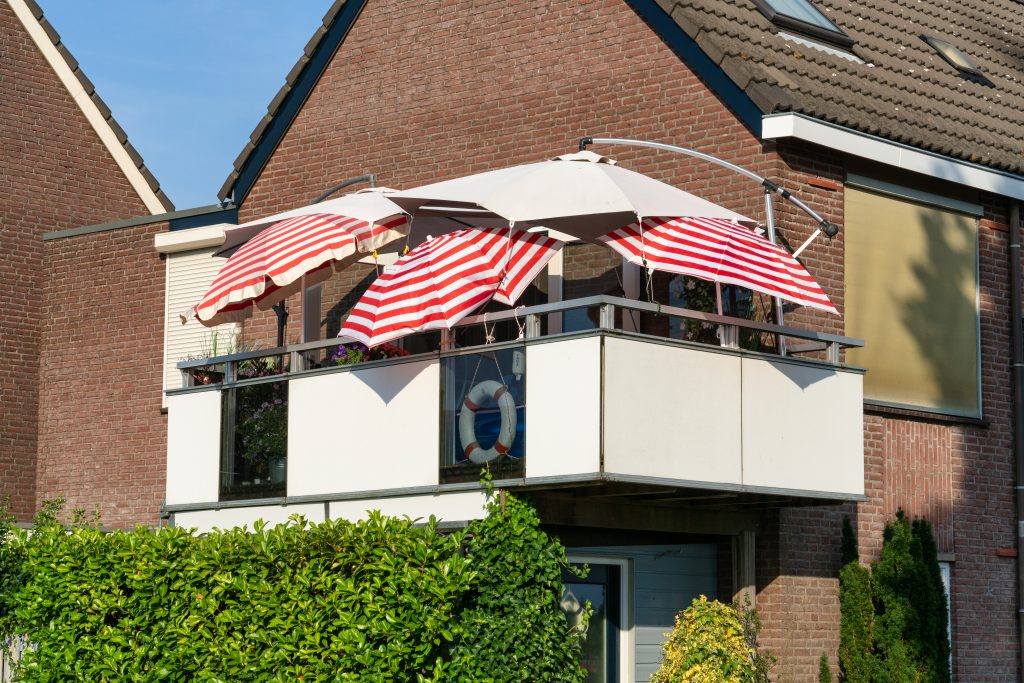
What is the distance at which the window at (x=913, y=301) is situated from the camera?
16.5 metres

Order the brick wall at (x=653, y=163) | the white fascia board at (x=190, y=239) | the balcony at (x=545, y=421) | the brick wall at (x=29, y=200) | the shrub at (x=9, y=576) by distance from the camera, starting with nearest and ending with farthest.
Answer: the balcony at (x=545, y=421) < the brick wall at (x=653, y=163) < the shrub at (x=9, y=576) < the white fascia board at (x=190, y=239) < the brick wall at (x=29, y=200)

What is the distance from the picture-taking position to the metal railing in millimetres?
13406

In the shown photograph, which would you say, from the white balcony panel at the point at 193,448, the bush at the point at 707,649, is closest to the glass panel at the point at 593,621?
the bush at the point at 707,649

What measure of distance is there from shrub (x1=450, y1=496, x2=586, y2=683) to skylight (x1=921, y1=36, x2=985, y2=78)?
848 centimetres

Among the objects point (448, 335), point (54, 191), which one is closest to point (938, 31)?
point (448, 335)

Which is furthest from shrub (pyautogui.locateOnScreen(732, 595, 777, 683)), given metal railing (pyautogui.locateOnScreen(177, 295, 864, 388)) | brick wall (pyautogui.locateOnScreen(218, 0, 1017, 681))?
metal railing (pyautogui.locateOnScreen(177, 295, 864, 388))

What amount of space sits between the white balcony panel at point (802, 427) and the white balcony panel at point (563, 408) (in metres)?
1.72

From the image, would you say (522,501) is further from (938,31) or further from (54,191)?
(54,191)

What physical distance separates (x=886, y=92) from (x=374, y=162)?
587 cm

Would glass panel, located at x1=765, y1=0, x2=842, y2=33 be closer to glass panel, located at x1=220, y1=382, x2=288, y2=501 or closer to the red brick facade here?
the red brick facade

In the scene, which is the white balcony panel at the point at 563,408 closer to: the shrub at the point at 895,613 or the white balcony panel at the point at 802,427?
the white balcony panel at the point at 802,427

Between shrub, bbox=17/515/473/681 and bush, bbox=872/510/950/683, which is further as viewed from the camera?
bush, bbox=872/510/950/683

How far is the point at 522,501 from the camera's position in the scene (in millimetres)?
13680

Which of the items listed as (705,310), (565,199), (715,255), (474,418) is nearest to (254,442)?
(474,418)
